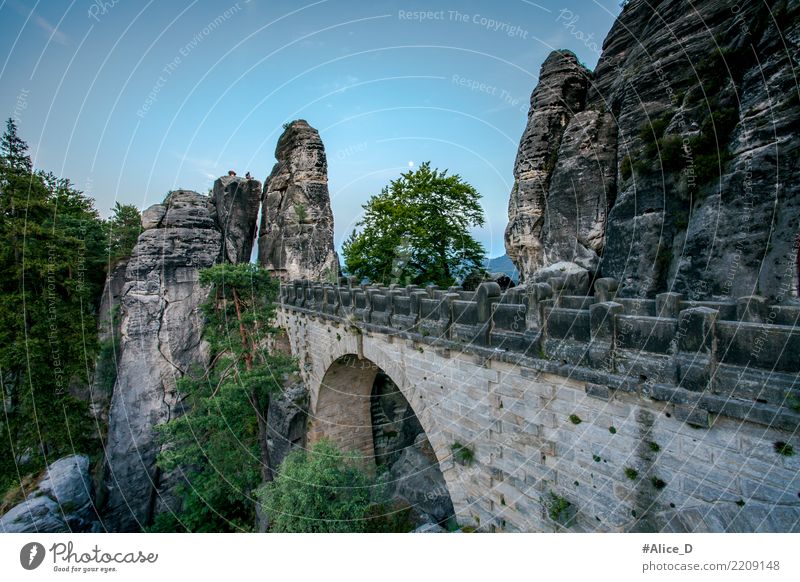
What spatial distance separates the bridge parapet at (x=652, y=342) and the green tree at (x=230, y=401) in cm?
863

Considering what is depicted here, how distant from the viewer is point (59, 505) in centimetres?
1341

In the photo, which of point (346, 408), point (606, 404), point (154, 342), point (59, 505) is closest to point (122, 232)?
point (154, 342)

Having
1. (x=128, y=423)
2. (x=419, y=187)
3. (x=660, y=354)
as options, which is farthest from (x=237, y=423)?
(x=419, y=187)

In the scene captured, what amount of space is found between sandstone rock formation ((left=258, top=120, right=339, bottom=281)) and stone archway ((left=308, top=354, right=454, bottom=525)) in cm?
1100

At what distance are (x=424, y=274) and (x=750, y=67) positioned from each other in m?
17.3

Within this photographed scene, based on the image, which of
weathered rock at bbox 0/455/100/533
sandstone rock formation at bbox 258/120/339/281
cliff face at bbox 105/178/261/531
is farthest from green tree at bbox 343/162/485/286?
weathered rock at bbox 0/455/100/533

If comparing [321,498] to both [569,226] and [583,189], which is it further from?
[583,189]

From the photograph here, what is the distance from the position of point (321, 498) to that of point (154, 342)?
1694cm

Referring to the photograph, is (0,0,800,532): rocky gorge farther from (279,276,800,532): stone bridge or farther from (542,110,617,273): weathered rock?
(279,276,800,532): stone bridge

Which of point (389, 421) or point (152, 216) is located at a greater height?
point (152, 216)

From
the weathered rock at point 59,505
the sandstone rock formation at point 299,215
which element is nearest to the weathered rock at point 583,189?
the sandstone rock formation at point 299,215

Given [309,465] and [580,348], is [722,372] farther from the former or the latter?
[309,465]

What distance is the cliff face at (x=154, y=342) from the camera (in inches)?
728

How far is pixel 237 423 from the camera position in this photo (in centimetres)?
1421
